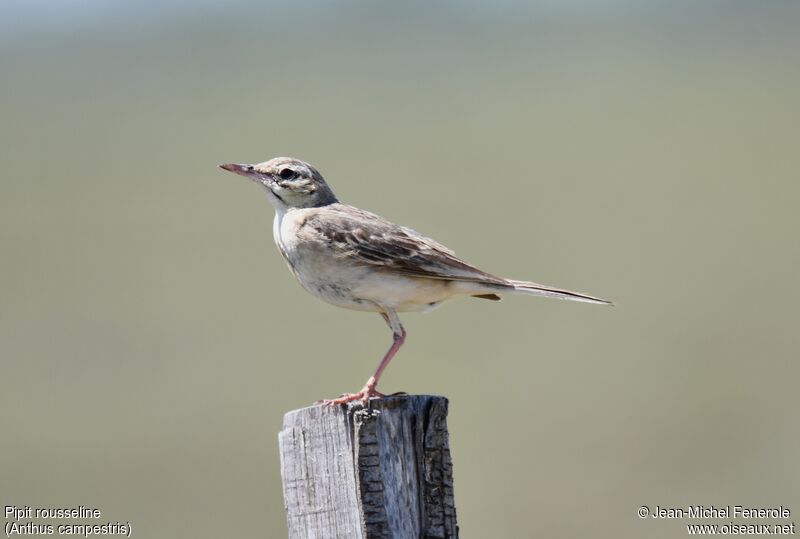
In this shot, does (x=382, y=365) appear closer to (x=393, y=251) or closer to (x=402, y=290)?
(x=402, y=290)

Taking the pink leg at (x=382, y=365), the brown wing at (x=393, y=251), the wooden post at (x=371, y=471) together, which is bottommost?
the wooden post at (x=371, y=471)

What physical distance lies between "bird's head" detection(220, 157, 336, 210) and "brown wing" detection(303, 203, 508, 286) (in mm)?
675

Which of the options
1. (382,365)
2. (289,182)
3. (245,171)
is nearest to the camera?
(382,365)

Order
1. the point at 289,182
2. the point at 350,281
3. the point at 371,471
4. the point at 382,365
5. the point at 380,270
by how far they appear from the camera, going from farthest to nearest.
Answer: the point at 289,182
the point at 380,270
the point at 350,281
the point at 382,365
the point at 371,471

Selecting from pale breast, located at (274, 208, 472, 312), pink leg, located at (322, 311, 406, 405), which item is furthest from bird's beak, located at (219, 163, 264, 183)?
pink leg, located at (322, 311, 406, 405)

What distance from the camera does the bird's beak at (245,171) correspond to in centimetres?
916

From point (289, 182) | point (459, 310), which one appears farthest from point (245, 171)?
point (459, 310)

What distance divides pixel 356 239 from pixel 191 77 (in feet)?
258

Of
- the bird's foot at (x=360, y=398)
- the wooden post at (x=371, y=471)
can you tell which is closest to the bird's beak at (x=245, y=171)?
the bird's foot at (x=360, y=398)

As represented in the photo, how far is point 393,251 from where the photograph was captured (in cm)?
858

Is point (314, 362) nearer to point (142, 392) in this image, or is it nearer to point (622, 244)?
point (142, 392)

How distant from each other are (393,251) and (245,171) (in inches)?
58.2

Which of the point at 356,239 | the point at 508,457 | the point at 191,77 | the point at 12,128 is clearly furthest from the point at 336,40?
the point at 356,239

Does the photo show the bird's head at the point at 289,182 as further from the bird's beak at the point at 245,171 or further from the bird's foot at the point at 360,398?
the bird's foot at the point at 360,398
